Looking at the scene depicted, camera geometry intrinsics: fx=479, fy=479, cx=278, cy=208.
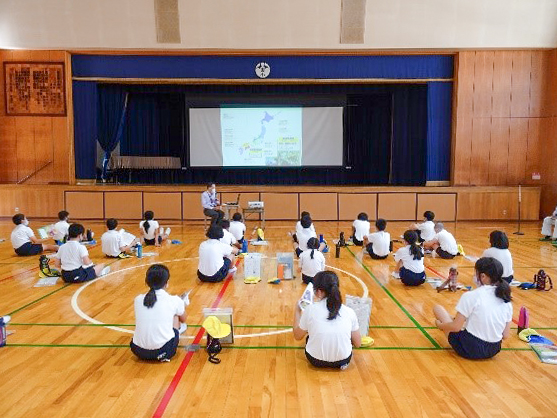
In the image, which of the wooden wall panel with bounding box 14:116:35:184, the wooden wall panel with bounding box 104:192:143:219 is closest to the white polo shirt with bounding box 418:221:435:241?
the wooden wall panel with bounding box 104:192:143:219

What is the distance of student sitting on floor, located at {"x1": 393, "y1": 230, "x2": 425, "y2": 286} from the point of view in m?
7.16

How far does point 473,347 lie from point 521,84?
43.0ft

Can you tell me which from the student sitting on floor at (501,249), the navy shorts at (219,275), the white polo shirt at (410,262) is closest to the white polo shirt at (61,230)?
the navy shorts at (219,275)

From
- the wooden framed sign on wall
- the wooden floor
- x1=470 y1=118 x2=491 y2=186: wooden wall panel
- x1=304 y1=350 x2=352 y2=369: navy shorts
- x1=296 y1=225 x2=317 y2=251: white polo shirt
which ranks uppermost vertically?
the wooden framed sign on wall

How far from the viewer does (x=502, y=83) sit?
15.0m

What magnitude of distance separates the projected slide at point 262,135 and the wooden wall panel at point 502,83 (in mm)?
6248

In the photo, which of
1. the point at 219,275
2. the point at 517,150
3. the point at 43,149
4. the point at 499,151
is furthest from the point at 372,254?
the point at 43,149

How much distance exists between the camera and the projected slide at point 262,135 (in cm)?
1630

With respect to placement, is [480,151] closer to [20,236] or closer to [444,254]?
[444,254]

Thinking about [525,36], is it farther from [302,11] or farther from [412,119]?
[302,11]

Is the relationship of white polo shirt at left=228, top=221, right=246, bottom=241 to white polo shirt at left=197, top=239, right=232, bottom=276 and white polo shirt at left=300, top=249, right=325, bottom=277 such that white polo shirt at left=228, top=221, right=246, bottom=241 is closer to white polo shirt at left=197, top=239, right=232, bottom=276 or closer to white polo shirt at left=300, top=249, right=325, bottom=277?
white polo shirt at left=197, top=239, right=232, bottom=276

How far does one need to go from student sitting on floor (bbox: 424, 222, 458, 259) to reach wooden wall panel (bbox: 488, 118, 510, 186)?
6.73 meters

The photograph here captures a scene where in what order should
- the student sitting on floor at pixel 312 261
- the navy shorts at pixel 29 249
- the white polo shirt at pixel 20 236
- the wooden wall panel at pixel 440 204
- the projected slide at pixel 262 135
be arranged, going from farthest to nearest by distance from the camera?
1. the projected slide at pixel 262 135
2. the wooden wall panel at pixel 440 204
3. the navy shorts at pixel 29 249
4. the white polo shirt at pixel 20 236
5. the student sitting on floor at pixel 312 261

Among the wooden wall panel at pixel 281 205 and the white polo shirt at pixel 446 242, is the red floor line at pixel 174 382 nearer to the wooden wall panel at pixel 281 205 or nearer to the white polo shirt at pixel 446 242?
the white polo shirt at pixel 446 242
